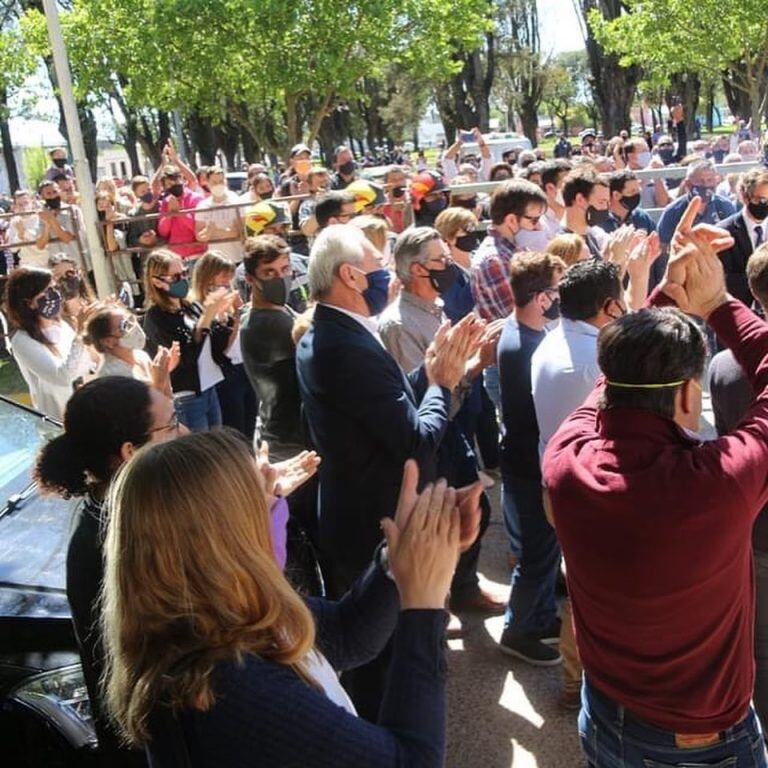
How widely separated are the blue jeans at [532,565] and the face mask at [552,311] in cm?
71

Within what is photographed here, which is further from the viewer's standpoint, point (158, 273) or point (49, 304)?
point (158, 273)

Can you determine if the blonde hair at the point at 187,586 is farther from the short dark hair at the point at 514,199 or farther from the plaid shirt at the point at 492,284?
the short dark hair at the point at 514,199

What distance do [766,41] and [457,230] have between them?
740 inches

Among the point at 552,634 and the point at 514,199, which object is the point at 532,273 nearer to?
the point at 552,634

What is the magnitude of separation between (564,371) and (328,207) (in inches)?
124

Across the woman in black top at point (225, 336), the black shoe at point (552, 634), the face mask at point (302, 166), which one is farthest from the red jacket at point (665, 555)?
the face mask at point (302, 166)

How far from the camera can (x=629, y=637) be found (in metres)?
2.14

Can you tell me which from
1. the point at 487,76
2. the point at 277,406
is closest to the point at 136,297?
the point at 277,406

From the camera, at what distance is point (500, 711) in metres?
3.62

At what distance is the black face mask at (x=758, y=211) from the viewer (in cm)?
618

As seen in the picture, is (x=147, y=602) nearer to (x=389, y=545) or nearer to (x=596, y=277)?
(x=389, y=545)

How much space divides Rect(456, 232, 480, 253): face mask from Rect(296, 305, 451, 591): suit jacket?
2474mm

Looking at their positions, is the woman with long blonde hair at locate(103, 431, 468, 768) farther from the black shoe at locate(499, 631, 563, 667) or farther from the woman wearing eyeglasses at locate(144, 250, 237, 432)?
the woman wearing eyeglasses at locate(144, 250, 237, 432)

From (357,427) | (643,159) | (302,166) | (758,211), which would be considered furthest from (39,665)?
(643,159)
